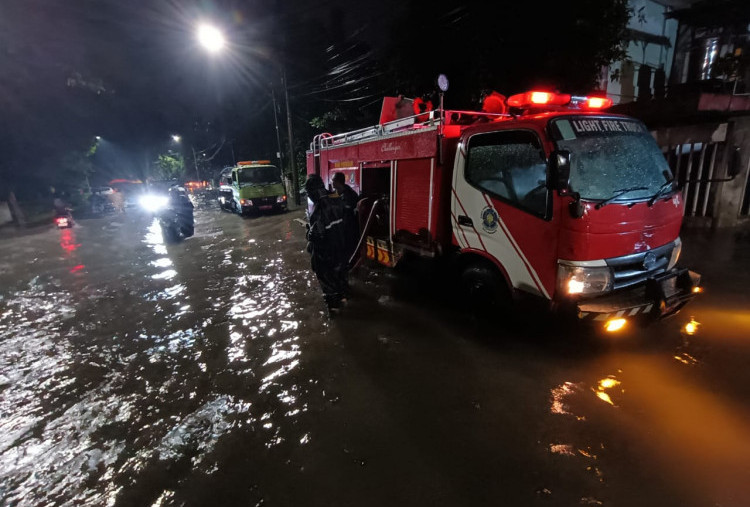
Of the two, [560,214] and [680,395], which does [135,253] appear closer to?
[560,214]

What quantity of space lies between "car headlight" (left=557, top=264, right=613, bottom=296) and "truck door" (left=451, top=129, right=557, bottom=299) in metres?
0.11

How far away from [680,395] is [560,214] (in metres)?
1.84

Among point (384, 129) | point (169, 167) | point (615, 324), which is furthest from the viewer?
point (169, 167)

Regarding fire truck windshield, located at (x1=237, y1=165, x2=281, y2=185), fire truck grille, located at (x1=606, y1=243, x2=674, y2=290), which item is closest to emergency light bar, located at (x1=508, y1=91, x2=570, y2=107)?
fire truck grille, located at (x1=606, y1=243, x2=674, y2=290)

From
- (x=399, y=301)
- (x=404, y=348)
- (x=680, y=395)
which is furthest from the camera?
(x=399, y=301)

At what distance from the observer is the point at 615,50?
29.2 feet

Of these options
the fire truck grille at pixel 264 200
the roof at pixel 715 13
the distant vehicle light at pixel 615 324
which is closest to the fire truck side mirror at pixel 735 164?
the distant vehicle light at pixel 615 324

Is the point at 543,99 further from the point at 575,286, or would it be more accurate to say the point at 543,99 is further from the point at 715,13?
the point at 715,13

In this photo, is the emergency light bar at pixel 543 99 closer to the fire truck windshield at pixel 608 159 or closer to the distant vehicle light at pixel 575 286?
the fire truck windshield at pixel 608 159

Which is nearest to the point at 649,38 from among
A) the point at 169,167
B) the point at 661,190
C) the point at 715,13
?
the point at 715,13

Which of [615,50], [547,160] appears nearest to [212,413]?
[547,160]

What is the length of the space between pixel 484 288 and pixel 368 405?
6.26ft

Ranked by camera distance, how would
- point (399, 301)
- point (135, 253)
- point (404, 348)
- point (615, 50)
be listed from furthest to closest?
point (135, 253), point (615, 50), point (399, 301), point (404, 348)

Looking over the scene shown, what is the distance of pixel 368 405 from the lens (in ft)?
10.3
